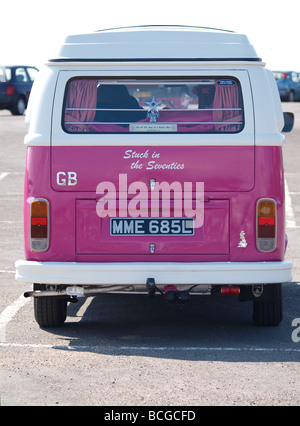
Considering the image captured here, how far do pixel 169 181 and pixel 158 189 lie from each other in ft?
0.35

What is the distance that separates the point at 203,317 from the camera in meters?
8.52

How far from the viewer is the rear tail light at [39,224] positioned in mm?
7410

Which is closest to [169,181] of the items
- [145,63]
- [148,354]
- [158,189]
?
→ [158,189]

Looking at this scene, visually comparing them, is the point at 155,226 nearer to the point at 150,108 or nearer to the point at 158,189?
the point at 158,189

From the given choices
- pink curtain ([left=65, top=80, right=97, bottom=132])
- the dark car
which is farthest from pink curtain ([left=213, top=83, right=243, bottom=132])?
the dark car

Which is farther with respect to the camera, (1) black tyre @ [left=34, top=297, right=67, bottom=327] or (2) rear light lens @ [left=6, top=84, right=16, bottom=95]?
(2) rear light lens @ [left=6, top=84, right=16, bottom=95]

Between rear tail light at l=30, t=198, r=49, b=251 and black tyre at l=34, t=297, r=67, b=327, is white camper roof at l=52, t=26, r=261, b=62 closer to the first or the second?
rear tail light at l=30, t=198, r=49, b=251

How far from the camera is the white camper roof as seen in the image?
24.6 ft

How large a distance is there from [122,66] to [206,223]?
1.42m

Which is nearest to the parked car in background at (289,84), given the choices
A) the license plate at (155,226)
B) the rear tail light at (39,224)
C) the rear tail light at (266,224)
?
the rear tail light at (266,224)

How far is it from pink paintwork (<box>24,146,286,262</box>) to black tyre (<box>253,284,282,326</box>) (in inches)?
21.7
